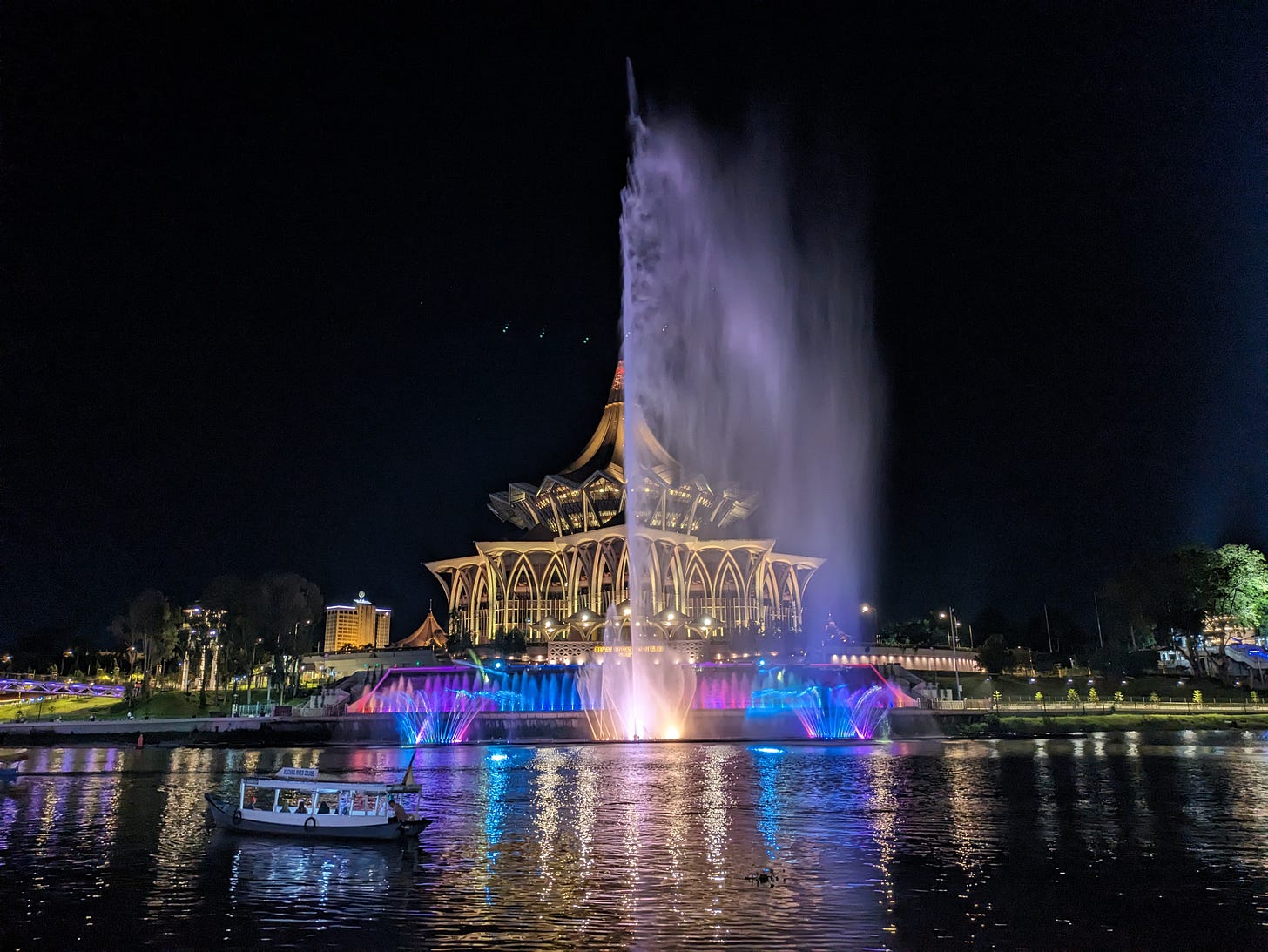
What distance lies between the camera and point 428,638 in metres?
96.4

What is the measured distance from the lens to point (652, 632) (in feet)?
266

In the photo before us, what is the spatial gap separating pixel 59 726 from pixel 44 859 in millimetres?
38822

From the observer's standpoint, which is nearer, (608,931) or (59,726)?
(608,931)

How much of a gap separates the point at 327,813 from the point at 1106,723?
4495 centimetres

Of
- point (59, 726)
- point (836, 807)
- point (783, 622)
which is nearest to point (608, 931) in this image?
point (836, 807)

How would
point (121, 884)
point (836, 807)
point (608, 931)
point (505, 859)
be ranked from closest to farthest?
1. point (608, 931)
2. point (121, 884)
3. point (505, 859)
4. point (836, 807)

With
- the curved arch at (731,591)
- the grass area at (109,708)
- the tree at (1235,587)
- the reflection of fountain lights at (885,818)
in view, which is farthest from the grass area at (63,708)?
the tree at (1235,587)

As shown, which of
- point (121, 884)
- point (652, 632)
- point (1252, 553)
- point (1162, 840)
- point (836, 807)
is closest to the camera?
point (121, 884)

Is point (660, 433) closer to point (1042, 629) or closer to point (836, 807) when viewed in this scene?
point (1042, 629)

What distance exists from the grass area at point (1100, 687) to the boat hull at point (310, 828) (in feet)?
165

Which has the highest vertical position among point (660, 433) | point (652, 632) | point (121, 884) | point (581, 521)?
point (660, 433)

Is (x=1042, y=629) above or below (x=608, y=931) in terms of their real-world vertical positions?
above

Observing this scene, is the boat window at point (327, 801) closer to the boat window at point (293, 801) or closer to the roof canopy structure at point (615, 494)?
the boat window at point (293, 801)

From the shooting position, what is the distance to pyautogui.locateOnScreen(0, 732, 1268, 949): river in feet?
38.7
